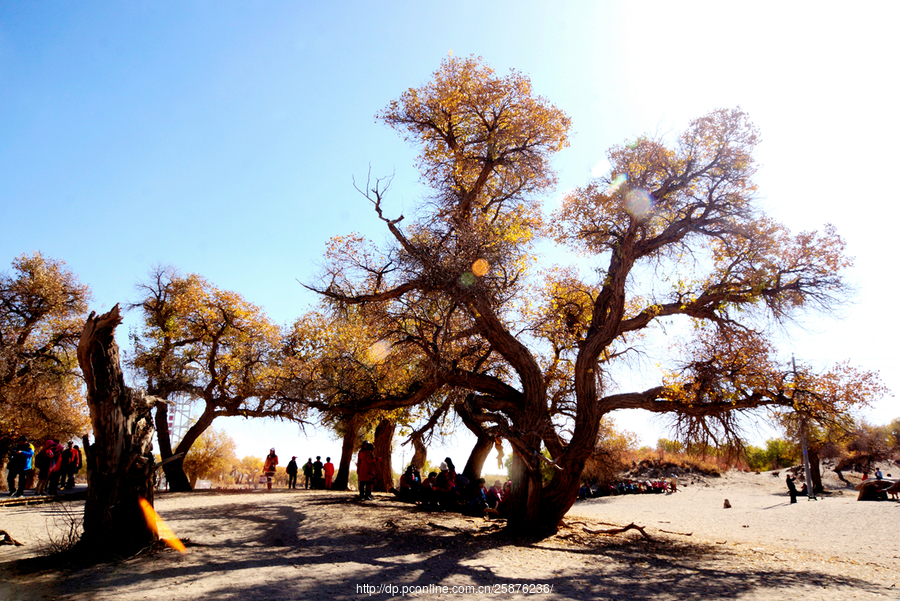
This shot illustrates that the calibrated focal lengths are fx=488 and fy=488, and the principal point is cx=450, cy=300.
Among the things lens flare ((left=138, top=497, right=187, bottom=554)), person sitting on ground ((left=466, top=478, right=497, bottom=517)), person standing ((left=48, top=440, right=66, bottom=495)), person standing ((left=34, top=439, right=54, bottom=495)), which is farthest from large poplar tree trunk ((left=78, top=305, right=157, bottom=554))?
person standing ((left=48, top=440, right=66, bottom=495))

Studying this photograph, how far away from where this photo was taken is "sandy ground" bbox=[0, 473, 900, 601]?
5719 mm

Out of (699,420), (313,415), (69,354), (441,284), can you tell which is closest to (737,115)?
(699,420)

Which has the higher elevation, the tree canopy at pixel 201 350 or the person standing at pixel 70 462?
the tree canopy at pixel 201 350

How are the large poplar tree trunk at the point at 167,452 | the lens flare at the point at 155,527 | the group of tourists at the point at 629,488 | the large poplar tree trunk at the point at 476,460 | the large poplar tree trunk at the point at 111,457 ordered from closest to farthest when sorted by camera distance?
the large poplar tree trunk at the point at 111,457, the lens flare at the point at 155,527, the large poplar tree trunk at the point at 476,460, the large poplar tree trunk at the point at 167,452, the group of tourists at the point at 629,488

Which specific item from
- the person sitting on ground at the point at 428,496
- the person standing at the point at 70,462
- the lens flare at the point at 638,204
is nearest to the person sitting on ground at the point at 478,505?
the person sitting on ground at the point at 428,496

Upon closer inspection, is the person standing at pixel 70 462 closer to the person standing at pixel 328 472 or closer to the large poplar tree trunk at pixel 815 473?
the person standing at pixel 328 472

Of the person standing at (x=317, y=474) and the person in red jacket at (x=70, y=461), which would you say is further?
the person standing at (x=317, y=474)

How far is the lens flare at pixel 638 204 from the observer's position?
1113 centimetres

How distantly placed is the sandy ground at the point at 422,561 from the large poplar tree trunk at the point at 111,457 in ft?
1.57

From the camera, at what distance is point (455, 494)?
1359 cm

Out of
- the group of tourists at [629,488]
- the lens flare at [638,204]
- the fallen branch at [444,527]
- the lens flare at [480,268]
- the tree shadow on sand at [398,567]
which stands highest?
the lens flare at [638,204]

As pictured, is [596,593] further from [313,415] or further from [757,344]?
[313,415]

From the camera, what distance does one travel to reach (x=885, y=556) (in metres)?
9.70

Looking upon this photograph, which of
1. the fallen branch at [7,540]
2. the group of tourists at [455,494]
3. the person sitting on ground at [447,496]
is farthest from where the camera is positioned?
the person sitting on ground at [447,496]
